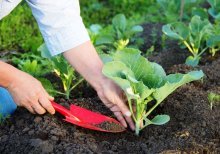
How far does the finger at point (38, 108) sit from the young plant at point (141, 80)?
0.37 metres

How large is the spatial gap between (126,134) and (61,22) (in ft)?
2.09

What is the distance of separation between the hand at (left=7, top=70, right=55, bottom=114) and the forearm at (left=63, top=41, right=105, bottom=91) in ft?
0.72

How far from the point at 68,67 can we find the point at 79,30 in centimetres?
50

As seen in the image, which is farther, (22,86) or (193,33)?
(193,33)

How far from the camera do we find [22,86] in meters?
2.38

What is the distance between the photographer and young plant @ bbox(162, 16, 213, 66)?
11.1 ft

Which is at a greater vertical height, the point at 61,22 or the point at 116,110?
the point at 61,22

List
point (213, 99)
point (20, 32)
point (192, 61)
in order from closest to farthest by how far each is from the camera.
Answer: point (213, 99) → point (192, 61) → point (20, 32)

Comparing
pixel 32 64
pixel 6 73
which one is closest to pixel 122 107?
pixel 6 73

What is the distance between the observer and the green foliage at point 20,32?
398 cm

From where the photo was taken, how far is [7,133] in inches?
102

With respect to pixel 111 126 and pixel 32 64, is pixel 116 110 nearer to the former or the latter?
pixel 111 126

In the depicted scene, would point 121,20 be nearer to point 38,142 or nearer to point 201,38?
point 201,38

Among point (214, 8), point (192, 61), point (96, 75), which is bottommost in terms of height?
point (214, 8)
